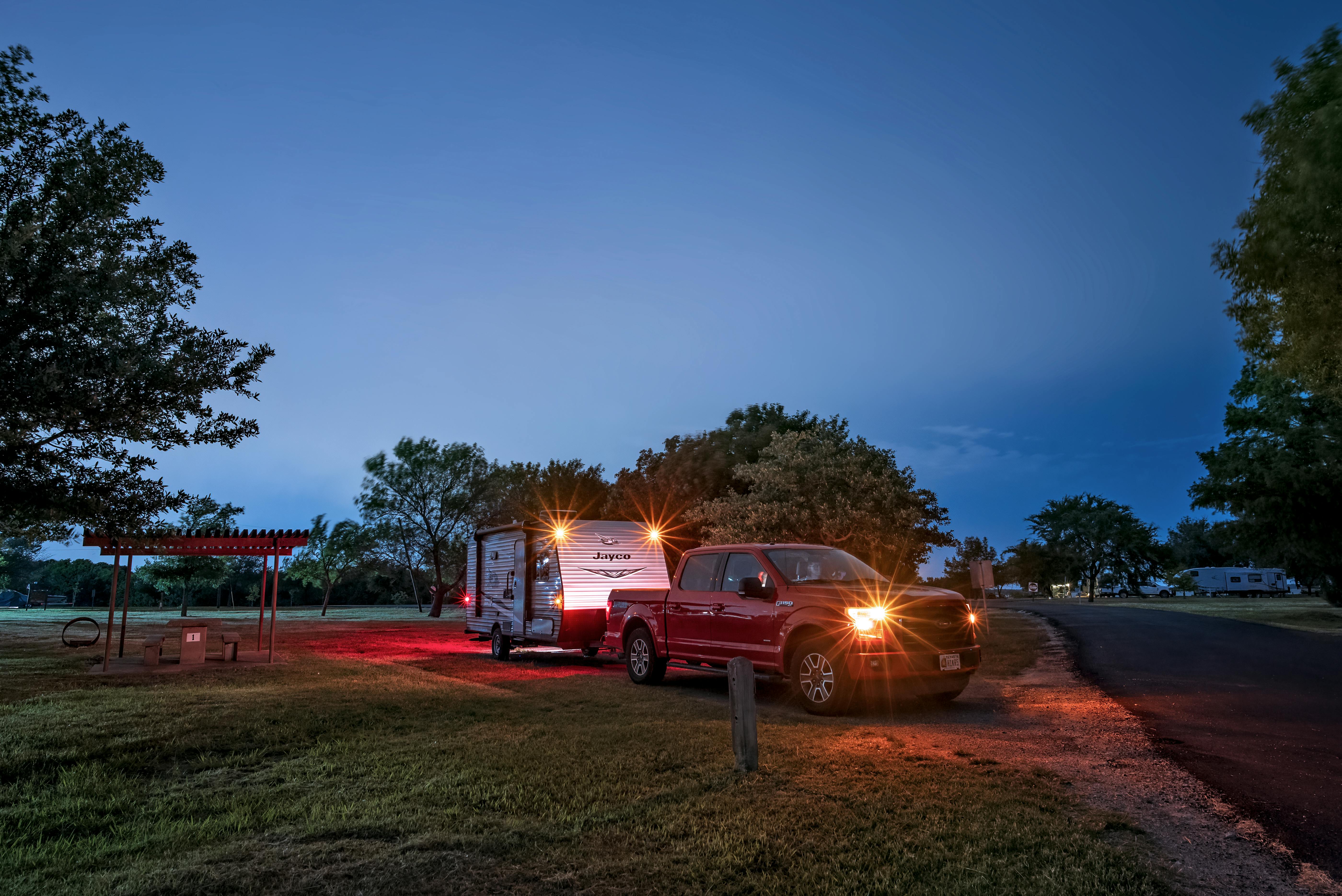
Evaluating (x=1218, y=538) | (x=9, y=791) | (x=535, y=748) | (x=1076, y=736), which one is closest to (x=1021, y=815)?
(x=1076, y=736)

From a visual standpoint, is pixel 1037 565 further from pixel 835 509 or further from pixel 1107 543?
pixel 835 509

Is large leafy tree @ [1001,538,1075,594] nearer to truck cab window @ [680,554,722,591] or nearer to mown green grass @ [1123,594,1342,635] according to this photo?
mown green grass @ [1123,594,1342,635]

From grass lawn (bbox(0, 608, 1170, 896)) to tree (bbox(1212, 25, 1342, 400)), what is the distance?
834 cm

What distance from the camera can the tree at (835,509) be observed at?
22.7 metres

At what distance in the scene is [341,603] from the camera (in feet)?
234

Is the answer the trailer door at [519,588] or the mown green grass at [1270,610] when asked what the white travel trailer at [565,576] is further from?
the mown green grass at [1270,610]

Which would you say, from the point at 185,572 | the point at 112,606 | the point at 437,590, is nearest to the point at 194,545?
the point at 112,606

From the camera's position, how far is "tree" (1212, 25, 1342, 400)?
934cm

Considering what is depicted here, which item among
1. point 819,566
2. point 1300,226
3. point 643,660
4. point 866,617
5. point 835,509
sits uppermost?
point 1300,226

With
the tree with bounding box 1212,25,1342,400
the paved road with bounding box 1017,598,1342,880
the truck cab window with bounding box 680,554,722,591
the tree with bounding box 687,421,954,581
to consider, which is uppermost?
the tree with bounding box 1212,25,1342,400

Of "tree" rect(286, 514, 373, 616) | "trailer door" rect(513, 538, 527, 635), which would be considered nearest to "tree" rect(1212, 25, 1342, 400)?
"trailer door" rect(513, 538, 527, 635)

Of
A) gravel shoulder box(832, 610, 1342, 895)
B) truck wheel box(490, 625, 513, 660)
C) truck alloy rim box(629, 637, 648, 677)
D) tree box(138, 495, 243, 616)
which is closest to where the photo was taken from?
gravel shoulder box(832, 610, 1342, 895)

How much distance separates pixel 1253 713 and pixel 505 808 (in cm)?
881

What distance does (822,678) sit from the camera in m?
9.18
